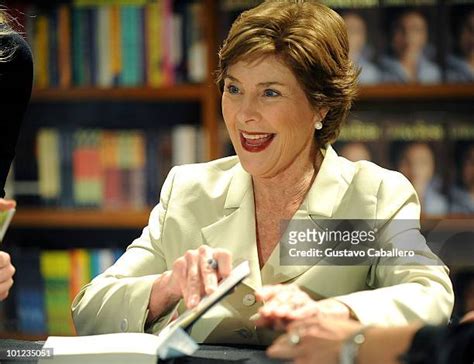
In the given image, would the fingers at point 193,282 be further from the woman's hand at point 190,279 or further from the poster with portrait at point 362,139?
the poster with portrait at point 362,139

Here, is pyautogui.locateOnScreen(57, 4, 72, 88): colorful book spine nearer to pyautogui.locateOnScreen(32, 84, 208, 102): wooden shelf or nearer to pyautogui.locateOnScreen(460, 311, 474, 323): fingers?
pyautogui.locateOnScreen(32, 84, 208, 102): wooden shelf

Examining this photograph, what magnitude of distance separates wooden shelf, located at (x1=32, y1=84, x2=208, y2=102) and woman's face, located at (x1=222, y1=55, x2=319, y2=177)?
0.61 meters

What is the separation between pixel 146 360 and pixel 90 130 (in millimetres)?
757

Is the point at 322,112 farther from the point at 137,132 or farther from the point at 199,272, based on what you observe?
the point at 137,132

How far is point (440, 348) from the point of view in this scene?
1198 mm

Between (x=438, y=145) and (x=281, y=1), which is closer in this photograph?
(x=281, y=1)

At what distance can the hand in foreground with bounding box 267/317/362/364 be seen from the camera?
3.95ft

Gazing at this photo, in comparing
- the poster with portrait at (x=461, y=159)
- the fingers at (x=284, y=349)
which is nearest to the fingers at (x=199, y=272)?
the fingers at (x=284, y=349)

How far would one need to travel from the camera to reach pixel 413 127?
1.80 m

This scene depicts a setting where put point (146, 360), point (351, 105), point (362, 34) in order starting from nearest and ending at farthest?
point (146, 360), point (351, 105), point (362, 34)

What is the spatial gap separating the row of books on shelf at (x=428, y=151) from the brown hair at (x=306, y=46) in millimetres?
277

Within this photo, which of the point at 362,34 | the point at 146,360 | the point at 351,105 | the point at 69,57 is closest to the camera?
the point at 146,360

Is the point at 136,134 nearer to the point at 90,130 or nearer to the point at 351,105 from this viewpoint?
the point at 90,130

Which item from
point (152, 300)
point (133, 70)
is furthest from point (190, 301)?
point (133, 70)
